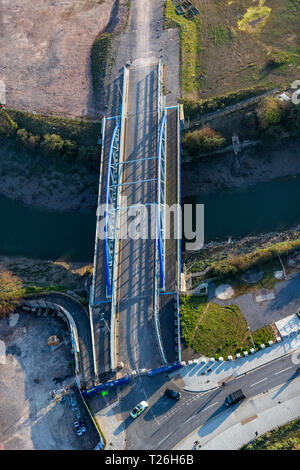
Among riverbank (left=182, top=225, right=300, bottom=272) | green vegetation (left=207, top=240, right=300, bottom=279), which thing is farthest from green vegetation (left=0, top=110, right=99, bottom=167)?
green vegetation (left=207, top=240, right=300, bottom=279)

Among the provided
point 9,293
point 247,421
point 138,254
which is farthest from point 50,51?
point 247,421

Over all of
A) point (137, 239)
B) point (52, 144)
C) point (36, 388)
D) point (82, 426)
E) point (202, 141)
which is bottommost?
point (82, 426)

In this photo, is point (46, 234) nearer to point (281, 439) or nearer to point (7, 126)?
point (7, 126)

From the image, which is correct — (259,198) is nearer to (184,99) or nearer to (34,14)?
(184,99)

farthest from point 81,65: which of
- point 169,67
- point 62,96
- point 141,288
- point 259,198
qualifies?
point 141,288

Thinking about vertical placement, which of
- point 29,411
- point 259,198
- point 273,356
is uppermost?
point 259,198

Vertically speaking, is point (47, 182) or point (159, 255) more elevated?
point (47, 182)
